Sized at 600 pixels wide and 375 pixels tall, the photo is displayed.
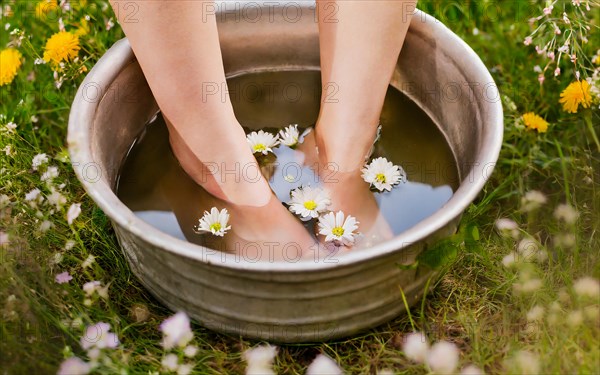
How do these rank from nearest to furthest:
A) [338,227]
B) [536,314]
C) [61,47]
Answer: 1. [536,314]
2. [338,227]
3. [61,47]

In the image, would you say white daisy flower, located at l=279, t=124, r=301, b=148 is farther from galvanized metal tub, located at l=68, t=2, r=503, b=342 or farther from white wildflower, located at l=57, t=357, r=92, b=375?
white wildflower, located at l=57, t=357, r=92, b=375

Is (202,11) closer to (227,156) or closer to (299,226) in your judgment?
(227,156)

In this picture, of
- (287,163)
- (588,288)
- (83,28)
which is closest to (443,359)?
(588,288)

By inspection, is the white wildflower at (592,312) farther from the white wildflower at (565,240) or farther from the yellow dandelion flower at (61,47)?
the yellow dandelion flower at (61,47)

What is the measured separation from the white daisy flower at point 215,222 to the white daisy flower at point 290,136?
0.24 metres

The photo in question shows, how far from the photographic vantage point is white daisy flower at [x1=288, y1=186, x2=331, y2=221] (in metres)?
1.34

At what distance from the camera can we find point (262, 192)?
130 centimetres

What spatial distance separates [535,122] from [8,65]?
1.18m

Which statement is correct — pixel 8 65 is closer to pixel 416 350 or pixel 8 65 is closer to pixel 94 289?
pixel 94 289

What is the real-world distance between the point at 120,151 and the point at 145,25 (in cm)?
38

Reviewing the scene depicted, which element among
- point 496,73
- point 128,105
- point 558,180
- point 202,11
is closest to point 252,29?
point 128,105

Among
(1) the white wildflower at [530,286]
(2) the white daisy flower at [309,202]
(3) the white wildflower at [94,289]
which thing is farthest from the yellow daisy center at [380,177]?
(3) the white wildflower at [94,289]

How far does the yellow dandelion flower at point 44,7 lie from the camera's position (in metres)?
1.62

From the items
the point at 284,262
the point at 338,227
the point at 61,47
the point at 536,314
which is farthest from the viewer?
the point at 61,47
